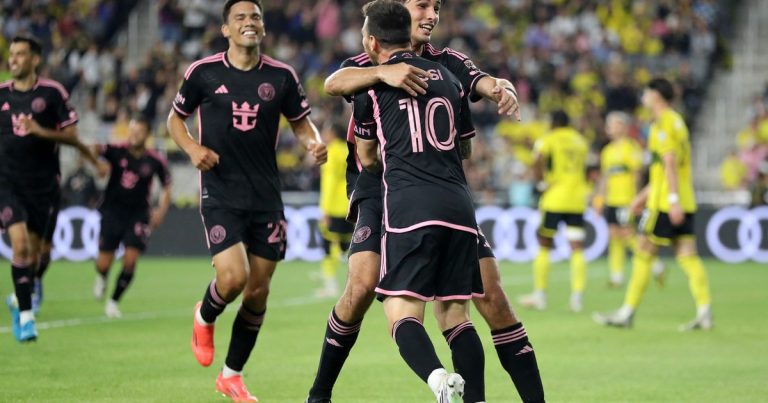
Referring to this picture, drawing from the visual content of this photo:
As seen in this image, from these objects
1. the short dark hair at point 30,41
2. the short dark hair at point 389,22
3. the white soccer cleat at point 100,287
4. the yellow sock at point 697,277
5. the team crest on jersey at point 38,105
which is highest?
the short dark hair at point 389,22

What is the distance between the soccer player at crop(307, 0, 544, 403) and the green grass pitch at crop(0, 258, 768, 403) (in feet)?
4.20

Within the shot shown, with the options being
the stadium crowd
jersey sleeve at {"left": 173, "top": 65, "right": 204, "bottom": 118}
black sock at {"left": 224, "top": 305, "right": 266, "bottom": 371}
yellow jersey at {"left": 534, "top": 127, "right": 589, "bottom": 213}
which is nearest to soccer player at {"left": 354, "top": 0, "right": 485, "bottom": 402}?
black sock at {"left": 224, "top": 305, "right": 266, "bottom": 371}

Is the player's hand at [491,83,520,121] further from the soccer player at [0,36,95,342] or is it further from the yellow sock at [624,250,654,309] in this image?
the yellow sock at [624,250,654,309]

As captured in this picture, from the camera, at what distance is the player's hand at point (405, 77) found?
6.28 metres

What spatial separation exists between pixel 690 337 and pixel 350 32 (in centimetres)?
1843

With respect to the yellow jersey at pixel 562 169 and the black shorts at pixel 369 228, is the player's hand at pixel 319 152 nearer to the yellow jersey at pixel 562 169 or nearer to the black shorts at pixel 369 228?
the black shorts at pixel 369 228

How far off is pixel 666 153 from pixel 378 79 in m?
7.07

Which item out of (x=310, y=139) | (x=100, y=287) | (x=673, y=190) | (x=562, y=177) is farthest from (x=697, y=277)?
(x=100, y=287)

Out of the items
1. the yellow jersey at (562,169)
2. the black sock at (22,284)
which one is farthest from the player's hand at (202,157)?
the yellow jersey at (562,169)

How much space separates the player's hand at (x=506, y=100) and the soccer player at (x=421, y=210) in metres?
0.21

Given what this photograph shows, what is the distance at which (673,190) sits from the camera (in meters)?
12.7

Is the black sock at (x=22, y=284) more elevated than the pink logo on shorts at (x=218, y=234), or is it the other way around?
the pink logo on shorts at (x=218, y=234)

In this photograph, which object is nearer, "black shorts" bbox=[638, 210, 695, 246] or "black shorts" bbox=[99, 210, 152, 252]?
"black shorts" bbox=[638, 210, 695, 246]

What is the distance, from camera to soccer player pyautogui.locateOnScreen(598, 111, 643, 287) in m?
19.2
